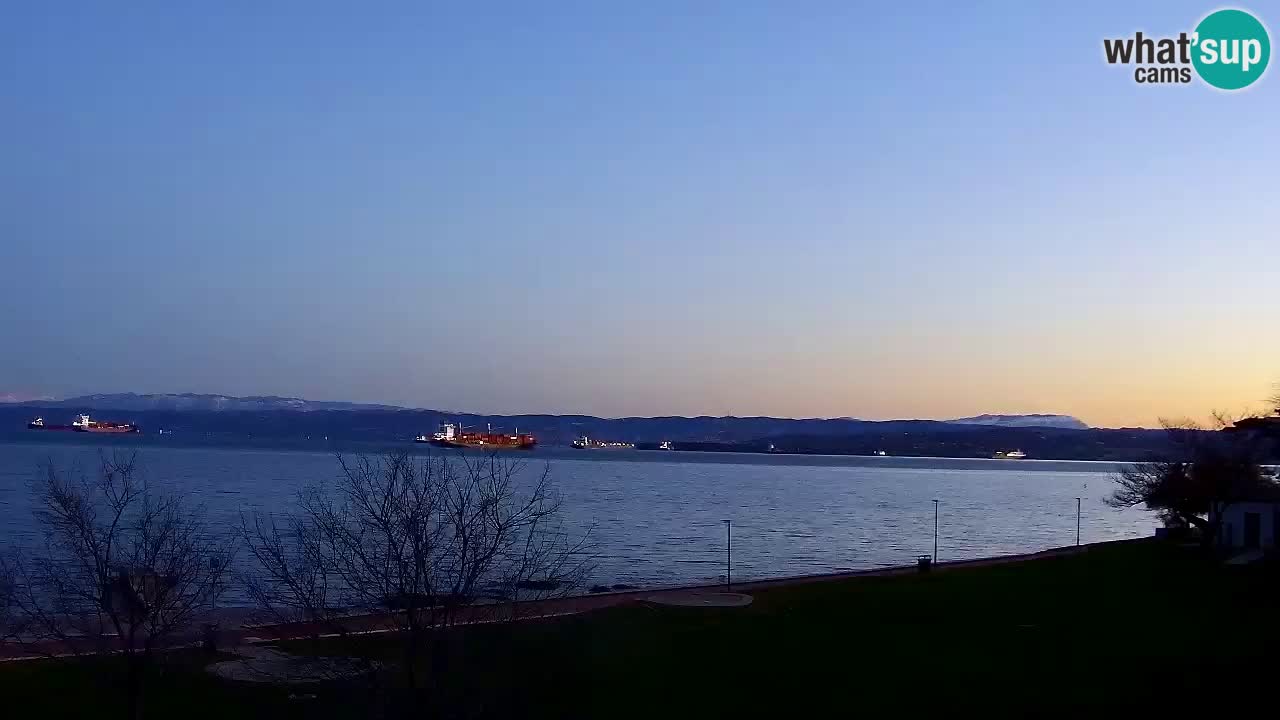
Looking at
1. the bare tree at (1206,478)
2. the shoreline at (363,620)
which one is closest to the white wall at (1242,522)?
the bare tree at (1206,478)

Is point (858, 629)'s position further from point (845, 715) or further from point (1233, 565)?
point (1233, 565)

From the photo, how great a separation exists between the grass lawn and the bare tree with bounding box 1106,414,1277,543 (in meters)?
10.5

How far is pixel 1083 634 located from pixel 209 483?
95412 millimetres

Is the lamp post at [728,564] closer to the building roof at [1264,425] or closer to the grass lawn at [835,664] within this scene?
the grass lawn at [835,664]

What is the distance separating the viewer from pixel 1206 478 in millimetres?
44406

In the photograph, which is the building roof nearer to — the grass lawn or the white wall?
the white wall

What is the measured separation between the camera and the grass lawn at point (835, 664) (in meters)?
17.0

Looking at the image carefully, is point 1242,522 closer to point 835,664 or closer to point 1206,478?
point 1206,478

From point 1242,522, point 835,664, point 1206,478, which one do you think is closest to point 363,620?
point 835,664

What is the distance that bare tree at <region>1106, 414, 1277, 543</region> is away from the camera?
134ft

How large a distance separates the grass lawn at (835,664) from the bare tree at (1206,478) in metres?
10.5

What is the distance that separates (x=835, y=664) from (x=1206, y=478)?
28786 millimetres

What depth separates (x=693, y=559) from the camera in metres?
54.6

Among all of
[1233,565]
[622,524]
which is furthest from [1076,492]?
[1233,565]
